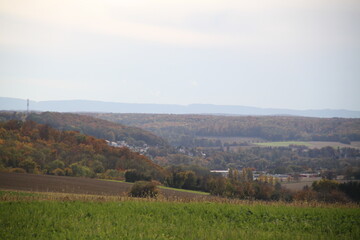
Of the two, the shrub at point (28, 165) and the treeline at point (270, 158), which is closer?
the shrub at point (28, 165)

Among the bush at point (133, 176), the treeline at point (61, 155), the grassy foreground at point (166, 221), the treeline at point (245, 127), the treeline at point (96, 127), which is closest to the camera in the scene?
the grassy foreground at point (166, 221)

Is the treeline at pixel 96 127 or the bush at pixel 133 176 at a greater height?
the treeline at pixel 96 127

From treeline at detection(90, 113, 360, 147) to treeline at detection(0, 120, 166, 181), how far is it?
58.4 metres

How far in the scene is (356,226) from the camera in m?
15.9

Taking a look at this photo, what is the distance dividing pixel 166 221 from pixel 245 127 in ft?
447

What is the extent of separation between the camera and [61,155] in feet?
233

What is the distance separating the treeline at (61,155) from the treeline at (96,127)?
65.0 ft

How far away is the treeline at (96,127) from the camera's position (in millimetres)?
107812

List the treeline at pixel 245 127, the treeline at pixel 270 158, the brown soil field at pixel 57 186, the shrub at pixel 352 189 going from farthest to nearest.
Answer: the treeline at pixel 245 127
the treeline at pixel 270 158
the shrub at pixel 352 189
the brown soil field at pixel 57 186

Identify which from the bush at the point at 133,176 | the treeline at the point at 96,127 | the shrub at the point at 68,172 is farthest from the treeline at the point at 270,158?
the shrub at the point at 68,172

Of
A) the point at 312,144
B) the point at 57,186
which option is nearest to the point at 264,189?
the point at 57,186

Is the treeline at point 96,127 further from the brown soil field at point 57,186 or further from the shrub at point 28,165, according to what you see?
the brown soil field at point 57,186

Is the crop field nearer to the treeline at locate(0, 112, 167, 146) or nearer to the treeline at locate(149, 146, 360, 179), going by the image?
the treeline at locate(149, 146, 360, 179)

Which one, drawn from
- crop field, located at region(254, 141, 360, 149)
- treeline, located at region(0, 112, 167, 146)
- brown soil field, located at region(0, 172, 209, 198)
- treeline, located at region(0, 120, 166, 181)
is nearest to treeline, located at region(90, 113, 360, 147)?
crop field, located at region(254, 141, 360, 149)
